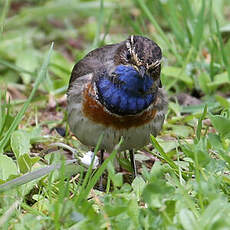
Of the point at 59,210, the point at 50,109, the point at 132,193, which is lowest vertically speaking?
the point at 50,109

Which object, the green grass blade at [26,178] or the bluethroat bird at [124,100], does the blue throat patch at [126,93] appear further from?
the green grass blade at [26,178]

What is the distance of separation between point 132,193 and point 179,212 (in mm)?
664

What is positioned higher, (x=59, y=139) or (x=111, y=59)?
(x=111, y=59)

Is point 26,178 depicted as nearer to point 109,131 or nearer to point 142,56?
point 109,131

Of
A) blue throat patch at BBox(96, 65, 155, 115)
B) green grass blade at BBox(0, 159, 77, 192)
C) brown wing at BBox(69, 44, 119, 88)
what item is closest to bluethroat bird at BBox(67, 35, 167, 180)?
blue throat patch at BBox(96, 65, 155, 115)

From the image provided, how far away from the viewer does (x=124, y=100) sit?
4.60m

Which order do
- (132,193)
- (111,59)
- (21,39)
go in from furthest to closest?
1. (21,39)
2. (111,59)
3. (132,193)

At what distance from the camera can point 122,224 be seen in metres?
3.34

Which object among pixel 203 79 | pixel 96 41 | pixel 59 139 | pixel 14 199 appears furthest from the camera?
pixel 96 41

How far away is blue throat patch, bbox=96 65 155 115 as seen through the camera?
456cm

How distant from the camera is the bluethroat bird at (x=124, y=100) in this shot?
453 cm

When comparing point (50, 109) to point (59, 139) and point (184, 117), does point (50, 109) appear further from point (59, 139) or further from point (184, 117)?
point (184, 117)

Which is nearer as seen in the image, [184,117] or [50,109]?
[184,117]

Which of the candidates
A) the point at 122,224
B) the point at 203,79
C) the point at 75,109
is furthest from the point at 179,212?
the point at 203,79
